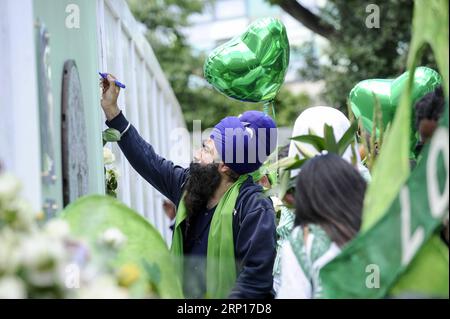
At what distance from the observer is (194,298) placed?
2.42 metres

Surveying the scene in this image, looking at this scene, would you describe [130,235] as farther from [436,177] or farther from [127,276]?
[436,177]

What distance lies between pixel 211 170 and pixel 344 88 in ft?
26.0

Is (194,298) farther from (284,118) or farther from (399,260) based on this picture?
(284,118)

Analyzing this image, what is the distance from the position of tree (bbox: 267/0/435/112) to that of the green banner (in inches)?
320

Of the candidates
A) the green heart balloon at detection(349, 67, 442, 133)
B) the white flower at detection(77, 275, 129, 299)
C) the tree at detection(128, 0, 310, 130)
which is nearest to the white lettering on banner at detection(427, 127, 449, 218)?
the white flower at detection(77, 275, 129, 299)

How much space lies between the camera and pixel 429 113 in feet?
8.92

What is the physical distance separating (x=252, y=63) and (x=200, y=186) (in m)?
0.94

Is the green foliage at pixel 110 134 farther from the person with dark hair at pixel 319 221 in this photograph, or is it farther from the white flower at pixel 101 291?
the white flower at pixel 101 291

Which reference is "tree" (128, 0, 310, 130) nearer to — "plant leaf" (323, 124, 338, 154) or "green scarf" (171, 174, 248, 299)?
"green scarf" (171, 174, 248, 299)

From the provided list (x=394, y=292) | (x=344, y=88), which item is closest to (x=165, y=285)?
(x=394, y=292)

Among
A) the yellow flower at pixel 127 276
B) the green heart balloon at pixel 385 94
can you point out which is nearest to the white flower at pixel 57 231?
the yellow flower at pixel 127 276

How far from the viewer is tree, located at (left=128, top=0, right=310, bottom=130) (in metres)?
A: 18.6

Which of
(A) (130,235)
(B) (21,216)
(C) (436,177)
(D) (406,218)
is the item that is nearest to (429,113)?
(C) (436,177)

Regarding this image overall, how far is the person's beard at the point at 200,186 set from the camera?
12.2 ft
